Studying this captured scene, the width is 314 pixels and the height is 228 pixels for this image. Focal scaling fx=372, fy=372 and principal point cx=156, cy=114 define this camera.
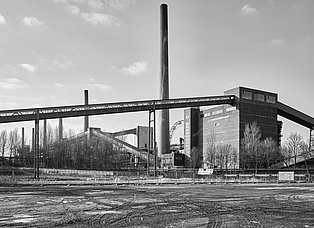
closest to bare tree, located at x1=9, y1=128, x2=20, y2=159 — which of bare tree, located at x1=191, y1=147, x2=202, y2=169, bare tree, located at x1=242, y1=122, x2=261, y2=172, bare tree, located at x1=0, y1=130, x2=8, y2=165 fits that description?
bare tree, located at x1=0, y1=130, x2=8, y2=165

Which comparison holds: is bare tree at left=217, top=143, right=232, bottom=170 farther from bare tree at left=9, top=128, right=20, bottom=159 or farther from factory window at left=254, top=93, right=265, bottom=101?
bare tree at left=9, top=128, right=20, bottom=159

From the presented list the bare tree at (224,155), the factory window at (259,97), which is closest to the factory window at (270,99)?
the factory window at (259,97)

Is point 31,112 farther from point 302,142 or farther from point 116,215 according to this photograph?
point 302,142

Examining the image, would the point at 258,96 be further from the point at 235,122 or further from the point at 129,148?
the point at 129,148

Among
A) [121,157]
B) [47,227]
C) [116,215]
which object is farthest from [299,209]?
[121,157]

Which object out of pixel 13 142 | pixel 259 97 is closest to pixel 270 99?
pixel 259 97

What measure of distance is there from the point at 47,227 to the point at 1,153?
91501 mm

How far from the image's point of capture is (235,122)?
96.0 meters

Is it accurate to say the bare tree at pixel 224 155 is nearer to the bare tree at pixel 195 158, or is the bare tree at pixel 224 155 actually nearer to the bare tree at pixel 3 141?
the bare tree at pixel 195 158

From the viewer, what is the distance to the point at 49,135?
102m

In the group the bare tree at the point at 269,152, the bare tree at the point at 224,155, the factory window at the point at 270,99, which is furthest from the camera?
the factory window at the point at 270,99

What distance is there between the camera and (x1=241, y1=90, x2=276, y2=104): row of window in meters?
97.0

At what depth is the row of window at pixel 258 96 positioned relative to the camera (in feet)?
318

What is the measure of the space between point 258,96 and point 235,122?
412 inches
